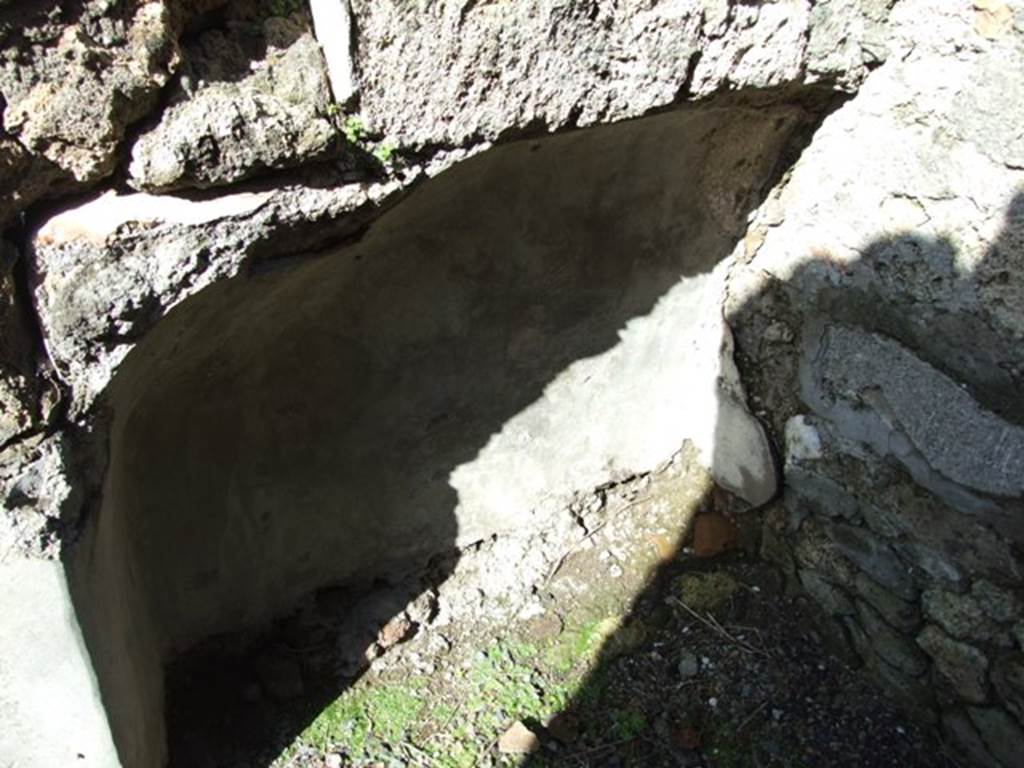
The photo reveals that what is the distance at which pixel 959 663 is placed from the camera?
1.90 metres

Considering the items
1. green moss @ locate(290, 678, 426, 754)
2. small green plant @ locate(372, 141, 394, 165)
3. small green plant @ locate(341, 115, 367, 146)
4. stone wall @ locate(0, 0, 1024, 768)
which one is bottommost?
green moss @ locate(290, 678, 426, 754)

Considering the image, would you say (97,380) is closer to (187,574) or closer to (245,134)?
(245,134)

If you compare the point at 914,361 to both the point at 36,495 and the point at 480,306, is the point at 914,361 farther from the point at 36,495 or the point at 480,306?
the point at 36,495

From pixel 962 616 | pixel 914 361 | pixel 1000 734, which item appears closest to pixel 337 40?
pixel 914 361

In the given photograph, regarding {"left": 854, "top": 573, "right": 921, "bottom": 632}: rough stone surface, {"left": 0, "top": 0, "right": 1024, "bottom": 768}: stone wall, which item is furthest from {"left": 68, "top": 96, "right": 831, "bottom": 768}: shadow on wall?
{"left": 854, "top": 573, "right": 921, "bottom": 632}: rough stone surface

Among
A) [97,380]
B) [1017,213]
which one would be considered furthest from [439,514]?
[1017,213]

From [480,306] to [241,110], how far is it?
921mm

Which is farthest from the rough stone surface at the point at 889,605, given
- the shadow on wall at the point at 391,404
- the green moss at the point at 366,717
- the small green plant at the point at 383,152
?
the small green plant at the point at 383,152

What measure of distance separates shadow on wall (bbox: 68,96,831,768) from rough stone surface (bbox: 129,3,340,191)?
0.32 meters

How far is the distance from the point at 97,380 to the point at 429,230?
0.77m

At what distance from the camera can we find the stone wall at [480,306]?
1.26 meters

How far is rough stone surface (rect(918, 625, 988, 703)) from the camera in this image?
6.12 ft

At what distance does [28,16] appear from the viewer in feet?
3.63

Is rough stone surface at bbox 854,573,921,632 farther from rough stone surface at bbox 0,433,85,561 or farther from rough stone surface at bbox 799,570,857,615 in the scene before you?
rough stone surface at bbox 0,433,85,561
